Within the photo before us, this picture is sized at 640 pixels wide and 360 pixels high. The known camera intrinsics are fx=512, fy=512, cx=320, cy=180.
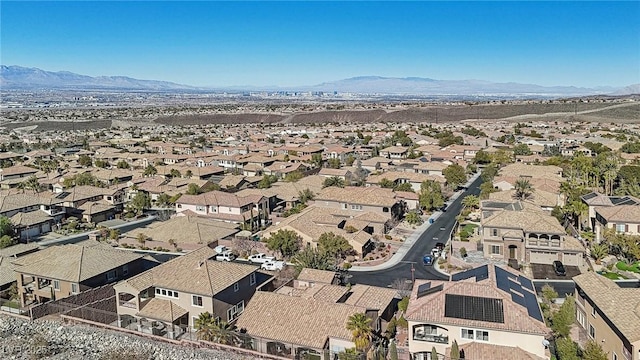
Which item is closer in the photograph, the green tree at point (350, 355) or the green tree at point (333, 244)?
the green tree at point (350, 355)

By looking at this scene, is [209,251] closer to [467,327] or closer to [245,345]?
[245,345]

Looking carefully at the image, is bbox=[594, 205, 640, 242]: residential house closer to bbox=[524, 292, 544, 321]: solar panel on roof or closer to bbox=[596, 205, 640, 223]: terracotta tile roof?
bbox=[596, 205, 640, 223]: terracotta tile roof

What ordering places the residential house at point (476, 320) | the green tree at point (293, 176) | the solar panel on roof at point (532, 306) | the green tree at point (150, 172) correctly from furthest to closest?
1. the green tree at point (150, 172)
2. the green tree at point (293, 176)
3. the solar panel on roof at point (532, 306)
4. the residential house at point (476, 320)

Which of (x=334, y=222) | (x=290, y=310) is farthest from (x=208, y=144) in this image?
(x=290, y=310)

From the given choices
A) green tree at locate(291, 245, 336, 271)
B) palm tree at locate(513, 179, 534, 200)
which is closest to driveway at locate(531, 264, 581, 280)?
palm tree at locate(513, 179, 534, 200)

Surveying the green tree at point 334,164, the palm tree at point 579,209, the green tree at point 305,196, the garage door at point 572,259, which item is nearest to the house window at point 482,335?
the garage door at point 572,259

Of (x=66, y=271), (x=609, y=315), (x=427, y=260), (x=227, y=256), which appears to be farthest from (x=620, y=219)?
(x=66, y=271)

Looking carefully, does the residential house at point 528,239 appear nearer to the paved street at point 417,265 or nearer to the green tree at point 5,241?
the paved street at point 417,265
